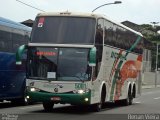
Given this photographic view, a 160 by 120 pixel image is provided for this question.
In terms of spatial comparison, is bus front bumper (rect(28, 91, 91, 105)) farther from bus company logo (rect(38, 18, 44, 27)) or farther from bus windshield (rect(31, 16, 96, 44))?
bus company logo (rect(38, 18, 44, 27))

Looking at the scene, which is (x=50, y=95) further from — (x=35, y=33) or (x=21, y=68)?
(x=21, y=68)

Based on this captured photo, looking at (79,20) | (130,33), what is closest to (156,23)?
(130,33)

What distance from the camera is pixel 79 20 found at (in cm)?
1981

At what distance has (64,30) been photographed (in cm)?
1956

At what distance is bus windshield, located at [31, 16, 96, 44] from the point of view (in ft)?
63.7

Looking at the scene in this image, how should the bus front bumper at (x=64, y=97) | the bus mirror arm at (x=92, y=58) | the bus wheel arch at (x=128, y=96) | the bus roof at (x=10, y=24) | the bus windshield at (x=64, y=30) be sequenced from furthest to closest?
1. the bus wheel arch at (x=128, y=96)
2. the bus roof at (x=10, y=24)
3. the bus windshield at (x=64, y=30)
4. the bus front bumper at (x=64, y=97)
5. the bus mirror arm at (x=92, y=58)

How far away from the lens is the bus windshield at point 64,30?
19.4 meters

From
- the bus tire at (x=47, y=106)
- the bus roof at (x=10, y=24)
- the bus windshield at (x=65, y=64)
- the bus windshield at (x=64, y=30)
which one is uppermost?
the bus roof at (x=10, y=24)

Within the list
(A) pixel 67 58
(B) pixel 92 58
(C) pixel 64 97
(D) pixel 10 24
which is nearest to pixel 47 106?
(C) pixel 64 97

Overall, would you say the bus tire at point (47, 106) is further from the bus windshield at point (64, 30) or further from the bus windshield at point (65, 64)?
the bus windshield at point (64, 30)

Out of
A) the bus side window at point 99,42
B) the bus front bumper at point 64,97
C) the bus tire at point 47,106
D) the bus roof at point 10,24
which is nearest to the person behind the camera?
the bus front bumper at point 64,97

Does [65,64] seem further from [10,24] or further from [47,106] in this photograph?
[10,24]

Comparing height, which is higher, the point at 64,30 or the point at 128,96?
the point at 64,30

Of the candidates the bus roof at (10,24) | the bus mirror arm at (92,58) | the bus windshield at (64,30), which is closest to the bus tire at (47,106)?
the bus windshield at (64,30)
